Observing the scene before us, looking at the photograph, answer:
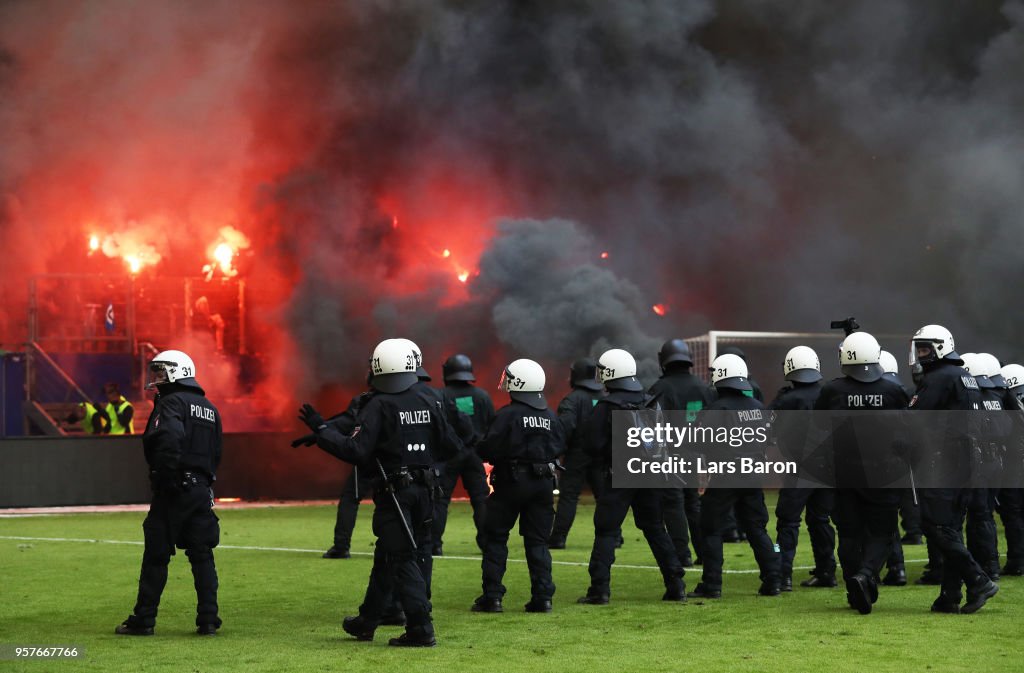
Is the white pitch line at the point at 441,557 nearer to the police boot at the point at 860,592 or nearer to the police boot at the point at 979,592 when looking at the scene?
the police boot at the point at 860,592

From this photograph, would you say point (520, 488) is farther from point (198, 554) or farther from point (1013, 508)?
point (1013, 508)

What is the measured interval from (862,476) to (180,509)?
4845mm

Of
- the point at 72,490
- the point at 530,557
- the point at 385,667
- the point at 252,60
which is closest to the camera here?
the point at 385,667

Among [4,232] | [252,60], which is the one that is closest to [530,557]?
[252,60]

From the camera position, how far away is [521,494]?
34.2ft

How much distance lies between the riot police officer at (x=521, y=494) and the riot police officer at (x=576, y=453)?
8.14 ft

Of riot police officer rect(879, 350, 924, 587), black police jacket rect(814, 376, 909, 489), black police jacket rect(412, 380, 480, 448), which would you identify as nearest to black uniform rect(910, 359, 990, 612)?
riot police officer rect(879, 350, 924, 587)

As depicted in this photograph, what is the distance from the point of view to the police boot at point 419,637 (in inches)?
340

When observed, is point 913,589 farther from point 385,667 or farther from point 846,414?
point 385,667

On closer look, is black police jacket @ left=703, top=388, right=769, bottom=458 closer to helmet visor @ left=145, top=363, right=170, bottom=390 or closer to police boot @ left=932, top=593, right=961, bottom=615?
police boot @ left=932, top=593, right=961, bottom=615

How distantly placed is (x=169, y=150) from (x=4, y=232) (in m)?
4.76

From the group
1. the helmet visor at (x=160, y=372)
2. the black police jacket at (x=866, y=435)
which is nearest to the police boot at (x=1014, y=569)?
the black police jacket at (x=866, y=435)

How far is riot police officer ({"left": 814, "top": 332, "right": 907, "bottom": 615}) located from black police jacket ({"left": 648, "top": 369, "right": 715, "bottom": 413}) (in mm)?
2548

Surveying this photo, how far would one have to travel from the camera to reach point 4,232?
34531mm
